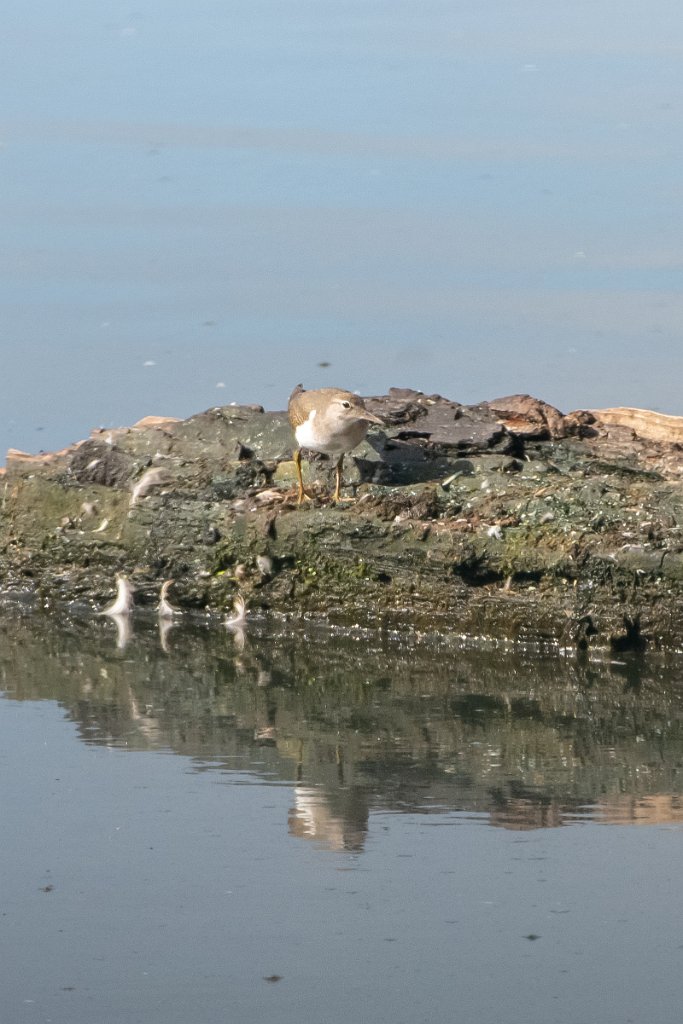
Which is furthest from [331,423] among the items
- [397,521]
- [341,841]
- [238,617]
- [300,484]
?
[341,841]

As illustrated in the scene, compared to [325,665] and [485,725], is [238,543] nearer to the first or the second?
[325,665]

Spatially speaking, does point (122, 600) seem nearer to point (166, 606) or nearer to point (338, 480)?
point (166, 606)

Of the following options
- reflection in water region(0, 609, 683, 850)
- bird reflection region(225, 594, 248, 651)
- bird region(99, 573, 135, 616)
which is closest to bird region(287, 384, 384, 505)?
bird reflection region(225, 594, 248, 651)

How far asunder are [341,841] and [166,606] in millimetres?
6212

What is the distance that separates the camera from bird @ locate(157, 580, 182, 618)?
12391 millimetres

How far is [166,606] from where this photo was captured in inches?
489

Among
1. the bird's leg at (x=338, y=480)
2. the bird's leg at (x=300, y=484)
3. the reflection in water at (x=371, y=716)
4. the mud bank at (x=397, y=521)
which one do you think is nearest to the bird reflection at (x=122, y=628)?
the reflection in water at (x=371, y=716)

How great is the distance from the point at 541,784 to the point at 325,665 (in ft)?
10.9

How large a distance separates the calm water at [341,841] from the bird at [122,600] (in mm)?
1981

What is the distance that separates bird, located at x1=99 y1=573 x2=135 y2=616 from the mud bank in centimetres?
8

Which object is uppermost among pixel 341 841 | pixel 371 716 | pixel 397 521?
pixel 397 521

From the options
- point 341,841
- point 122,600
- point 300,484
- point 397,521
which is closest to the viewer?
point 341,841

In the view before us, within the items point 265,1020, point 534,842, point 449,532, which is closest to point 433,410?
point 449,532

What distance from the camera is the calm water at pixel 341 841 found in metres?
4.95
